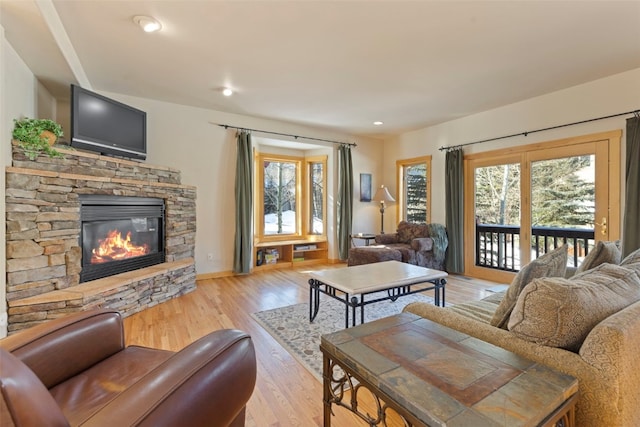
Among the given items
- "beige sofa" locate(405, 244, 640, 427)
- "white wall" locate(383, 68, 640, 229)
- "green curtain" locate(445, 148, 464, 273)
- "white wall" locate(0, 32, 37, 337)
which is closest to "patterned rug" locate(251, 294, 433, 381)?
"beige sofa" locate(405, 244, 640, 427)

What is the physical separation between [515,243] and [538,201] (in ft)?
2.19

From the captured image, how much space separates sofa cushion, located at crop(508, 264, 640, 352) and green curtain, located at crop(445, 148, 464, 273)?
11.9 feet

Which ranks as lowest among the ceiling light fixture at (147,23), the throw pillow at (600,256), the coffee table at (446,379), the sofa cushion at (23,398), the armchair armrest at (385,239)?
the coffee table at (446,379)

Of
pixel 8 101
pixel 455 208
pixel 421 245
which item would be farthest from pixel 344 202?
pixel 8 101

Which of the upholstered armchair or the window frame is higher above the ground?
the window frame

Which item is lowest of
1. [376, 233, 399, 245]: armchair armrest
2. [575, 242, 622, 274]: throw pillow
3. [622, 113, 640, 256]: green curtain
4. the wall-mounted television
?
[376, 233, 399, 245]: armchair armrest

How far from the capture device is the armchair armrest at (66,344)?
107 cm

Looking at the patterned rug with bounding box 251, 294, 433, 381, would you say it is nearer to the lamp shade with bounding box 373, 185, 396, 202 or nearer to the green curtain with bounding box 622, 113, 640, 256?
the green curtain with bounding box 622, 113, 640, 256

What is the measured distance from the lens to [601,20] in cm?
223

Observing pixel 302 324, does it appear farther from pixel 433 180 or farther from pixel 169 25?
pixel 433 180

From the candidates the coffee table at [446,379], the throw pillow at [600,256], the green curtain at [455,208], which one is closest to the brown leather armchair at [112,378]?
the coffee table at [446,379]

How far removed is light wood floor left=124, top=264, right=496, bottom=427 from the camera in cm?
163

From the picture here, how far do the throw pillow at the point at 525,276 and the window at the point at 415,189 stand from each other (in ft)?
12.8

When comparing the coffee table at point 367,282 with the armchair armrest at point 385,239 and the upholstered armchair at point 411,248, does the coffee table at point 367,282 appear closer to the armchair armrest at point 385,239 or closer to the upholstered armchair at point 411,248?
the upholstered armchair at point 411,248
